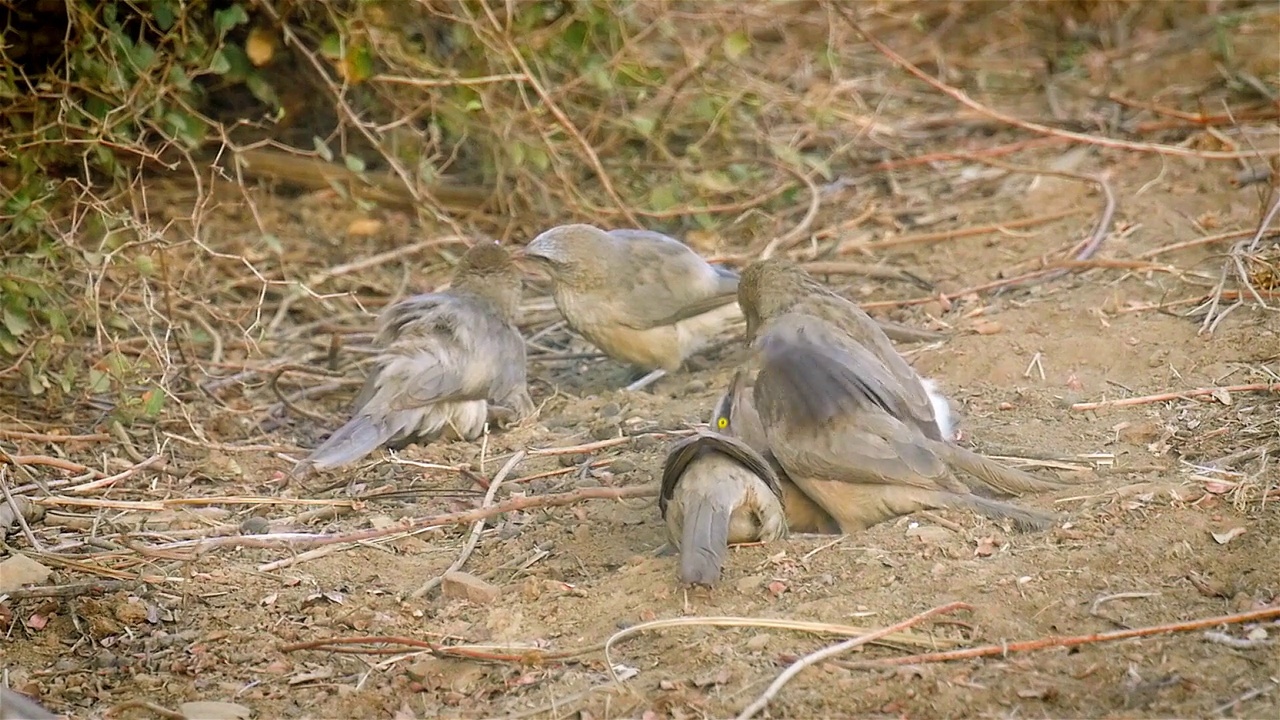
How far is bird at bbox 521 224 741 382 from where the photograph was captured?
6.96m

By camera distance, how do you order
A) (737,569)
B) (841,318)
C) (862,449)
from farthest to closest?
(841,318) → (862,449) → (737,569)

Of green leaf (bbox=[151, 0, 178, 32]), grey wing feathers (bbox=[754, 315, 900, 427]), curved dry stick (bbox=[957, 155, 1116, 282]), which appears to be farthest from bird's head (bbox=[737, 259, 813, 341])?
green leaf (bbox=[151, 0, 178, 32])

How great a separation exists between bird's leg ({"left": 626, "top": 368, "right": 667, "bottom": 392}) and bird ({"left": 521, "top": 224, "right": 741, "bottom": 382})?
0.8 inches

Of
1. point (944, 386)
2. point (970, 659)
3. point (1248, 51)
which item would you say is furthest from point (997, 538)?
point (1248, 51)

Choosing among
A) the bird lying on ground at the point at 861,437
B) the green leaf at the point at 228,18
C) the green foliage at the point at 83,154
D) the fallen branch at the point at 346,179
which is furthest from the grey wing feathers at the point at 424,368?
the fallen branch at the point at 346,179

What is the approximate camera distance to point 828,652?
4.02m

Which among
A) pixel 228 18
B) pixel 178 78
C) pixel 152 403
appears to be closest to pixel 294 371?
pixel 152 403

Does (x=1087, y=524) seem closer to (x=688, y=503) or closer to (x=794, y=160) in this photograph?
(x=688, y=503)

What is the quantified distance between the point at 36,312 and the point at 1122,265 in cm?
487

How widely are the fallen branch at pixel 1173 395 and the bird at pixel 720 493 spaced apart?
4.70 ft

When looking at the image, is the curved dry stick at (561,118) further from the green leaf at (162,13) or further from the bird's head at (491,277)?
the green leaf at (162,13)

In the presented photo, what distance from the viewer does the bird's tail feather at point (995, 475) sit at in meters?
4.92

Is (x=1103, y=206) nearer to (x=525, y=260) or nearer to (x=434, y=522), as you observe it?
(x=525, y=260)

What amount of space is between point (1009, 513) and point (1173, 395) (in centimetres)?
122
